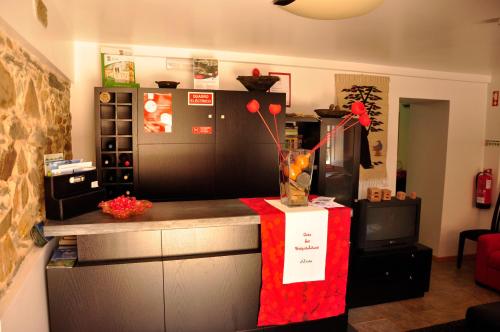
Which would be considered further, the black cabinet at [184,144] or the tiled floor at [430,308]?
the tiled floor at [430,308]

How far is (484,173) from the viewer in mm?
4422

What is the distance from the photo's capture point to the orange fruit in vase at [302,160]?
1816 mm

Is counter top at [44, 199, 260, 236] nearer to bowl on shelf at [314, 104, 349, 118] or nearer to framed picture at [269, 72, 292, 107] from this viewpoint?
bowl on shelf at [314, 104, 349, 118]

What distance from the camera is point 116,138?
2.71m

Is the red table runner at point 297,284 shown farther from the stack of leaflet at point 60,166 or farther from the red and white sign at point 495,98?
the red and white sign at point 495,98

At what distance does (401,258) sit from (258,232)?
2240 mm

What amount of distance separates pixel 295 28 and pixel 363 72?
5.13 ft

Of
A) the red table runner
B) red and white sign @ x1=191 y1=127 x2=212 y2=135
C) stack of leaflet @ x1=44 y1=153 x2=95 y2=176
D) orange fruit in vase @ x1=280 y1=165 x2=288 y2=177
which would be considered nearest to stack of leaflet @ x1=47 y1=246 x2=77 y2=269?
stack of leaflet @ x1=44 y1=153 x2=95 y2=176

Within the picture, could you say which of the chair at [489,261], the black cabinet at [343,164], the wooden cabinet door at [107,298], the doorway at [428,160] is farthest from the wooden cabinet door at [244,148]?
the chair at [489,261]

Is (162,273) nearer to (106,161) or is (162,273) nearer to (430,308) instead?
(106,161)

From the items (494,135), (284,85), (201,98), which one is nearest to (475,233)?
(494,135)

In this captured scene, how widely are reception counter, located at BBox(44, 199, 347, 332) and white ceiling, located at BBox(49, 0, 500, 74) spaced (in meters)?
1.47

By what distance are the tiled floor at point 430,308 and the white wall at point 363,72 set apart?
0.83m

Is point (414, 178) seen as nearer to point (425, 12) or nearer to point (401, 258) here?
point (401, 258)
